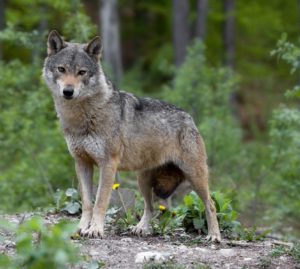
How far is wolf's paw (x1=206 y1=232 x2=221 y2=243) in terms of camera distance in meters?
8.99

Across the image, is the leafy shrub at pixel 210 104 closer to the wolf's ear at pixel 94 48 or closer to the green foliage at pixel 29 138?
the green foliage at pixel 29 138

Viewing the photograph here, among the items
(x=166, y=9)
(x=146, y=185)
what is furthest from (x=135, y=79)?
(x=146, y=185)

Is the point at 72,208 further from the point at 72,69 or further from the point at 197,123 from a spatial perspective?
the point at 197,123

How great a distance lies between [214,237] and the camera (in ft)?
29.7

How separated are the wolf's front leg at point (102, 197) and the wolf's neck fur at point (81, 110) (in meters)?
0.55

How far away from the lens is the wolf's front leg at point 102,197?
8594 mm

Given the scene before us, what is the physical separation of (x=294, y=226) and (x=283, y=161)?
1.64m

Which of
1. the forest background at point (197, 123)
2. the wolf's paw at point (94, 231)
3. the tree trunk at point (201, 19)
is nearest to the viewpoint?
the wolf's paw at point (94, 231)

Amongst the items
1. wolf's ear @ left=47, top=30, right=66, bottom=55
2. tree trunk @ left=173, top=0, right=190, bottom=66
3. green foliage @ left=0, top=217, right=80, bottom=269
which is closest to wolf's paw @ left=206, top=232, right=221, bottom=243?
wolf's ear @ left=47, top=30, right=66, bottom=55

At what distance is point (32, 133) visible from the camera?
15781 millimetres

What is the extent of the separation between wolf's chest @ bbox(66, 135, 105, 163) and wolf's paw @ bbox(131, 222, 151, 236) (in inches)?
40.5

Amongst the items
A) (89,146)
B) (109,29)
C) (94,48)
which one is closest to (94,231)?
(89,146)

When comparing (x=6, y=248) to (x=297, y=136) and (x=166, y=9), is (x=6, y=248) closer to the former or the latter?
(x=297, y=136)

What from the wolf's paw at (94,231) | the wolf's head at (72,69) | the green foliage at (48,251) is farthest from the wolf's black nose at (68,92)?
the green foliage at (48,251)
